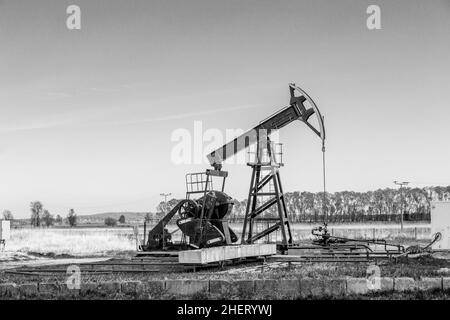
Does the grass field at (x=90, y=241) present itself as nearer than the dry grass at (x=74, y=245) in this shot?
No

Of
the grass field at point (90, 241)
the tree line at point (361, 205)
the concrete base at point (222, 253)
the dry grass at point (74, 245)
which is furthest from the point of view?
the tree line at point (361, 205)

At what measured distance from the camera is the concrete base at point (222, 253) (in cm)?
1282

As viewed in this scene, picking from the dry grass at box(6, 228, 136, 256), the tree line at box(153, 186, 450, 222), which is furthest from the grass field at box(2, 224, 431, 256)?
the tree line at box(153, 186, 450, 222)

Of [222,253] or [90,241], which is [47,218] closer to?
[90,241]

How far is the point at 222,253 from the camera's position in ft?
45.3

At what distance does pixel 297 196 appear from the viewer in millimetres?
104438

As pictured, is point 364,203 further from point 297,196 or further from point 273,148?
point 273,148

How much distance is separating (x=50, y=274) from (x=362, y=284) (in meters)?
6.75

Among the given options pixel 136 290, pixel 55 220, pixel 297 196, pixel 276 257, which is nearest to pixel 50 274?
pixel 136 290

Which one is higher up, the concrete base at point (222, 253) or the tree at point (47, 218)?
the concrete base at point (222, 253)

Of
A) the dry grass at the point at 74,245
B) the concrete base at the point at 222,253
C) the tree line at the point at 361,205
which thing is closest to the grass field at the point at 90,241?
the dry grass at the point at 74,245

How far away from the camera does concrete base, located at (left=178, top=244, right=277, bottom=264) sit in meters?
12.8

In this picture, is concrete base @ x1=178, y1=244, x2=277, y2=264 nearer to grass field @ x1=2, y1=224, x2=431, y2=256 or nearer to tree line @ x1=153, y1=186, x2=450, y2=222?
grass field @ x1=2, y1=224, x2=431, y2=256

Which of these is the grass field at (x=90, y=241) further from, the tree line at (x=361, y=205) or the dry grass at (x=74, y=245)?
the tree line at (x=361, y=205)
